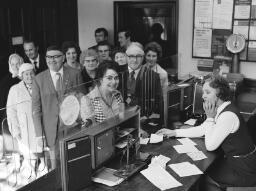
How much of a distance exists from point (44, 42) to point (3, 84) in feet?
7.77

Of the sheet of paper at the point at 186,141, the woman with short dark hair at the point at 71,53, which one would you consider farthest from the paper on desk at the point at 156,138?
the woman with short dark hair at the point at 71,53

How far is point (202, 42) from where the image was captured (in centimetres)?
510

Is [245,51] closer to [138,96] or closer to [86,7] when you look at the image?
[138,96]

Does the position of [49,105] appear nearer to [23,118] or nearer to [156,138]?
[23,118]

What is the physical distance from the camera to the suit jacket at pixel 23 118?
3.67 m

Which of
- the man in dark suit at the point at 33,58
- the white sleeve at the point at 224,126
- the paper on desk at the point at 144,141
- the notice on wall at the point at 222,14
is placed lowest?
the paper on desk at the point at 144,141

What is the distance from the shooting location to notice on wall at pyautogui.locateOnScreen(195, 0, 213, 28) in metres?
4.94

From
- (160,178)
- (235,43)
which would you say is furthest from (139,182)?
(235,43)

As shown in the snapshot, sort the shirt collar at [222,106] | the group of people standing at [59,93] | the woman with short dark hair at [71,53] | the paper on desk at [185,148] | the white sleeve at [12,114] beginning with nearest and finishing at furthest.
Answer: the shirt collar at [222,106], the paper on desk at [185,148], the group of people standing at [59,93], the white sleeve at [12,114], the woman with short dark hair at [71,53]

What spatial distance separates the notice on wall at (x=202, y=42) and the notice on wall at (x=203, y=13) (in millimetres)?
83

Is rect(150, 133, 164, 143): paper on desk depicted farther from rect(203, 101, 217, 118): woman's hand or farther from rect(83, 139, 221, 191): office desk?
rect(203, 101, 217, 118): woman's hand

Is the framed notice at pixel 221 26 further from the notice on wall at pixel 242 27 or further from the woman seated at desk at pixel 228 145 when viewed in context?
the woman seated at desk at pixel 228 145

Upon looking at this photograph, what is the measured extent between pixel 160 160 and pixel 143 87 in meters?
1.20

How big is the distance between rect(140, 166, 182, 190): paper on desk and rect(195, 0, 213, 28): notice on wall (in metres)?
2.91
